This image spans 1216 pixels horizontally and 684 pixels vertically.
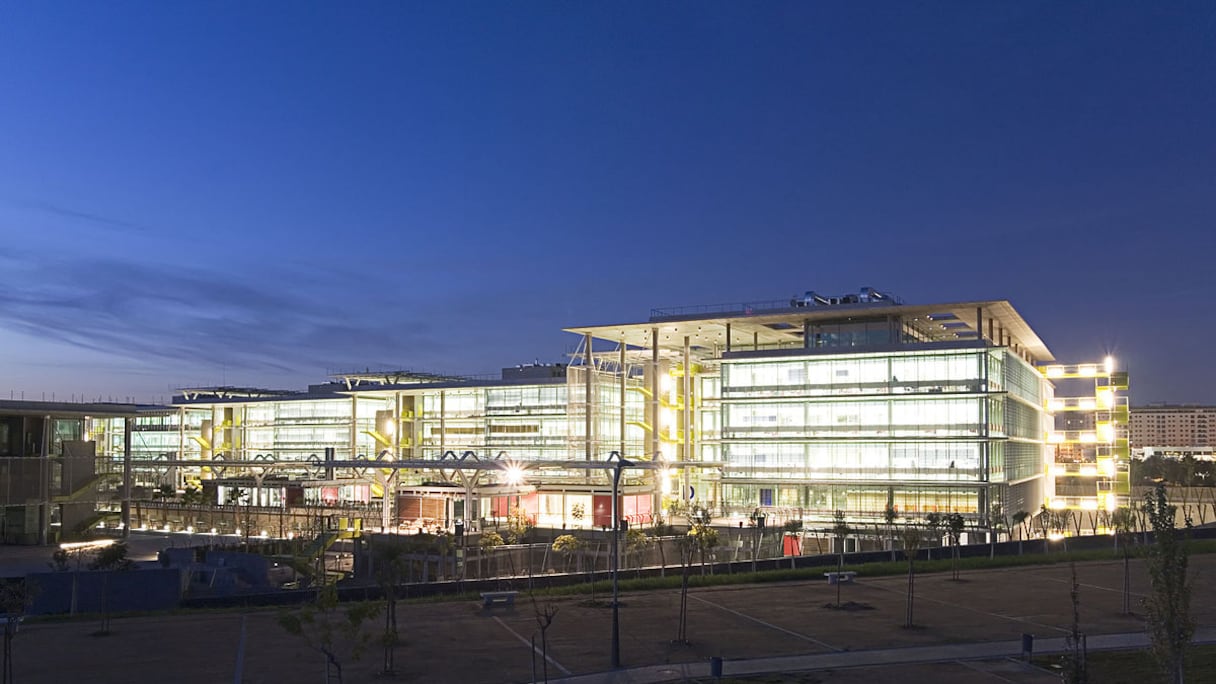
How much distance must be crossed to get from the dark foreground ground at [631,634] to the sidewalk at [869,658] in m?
0.61

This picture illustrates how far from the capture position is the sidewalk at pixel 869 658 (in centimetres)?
2778

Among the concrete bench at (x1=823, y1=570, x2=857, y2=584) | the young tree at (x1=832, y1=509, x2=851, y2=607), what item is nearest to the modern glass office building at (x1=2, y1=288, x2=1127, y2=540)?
the young tree at (x1=832, y1=509, x2=851, y2=607)

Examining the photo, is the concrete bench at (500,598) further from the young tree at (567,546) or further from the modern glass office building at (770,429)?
the modern glass office building at (770,429)

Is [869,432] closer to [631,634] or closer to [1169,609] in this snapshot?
[631,634]

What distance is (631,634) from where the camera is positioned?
112 ft

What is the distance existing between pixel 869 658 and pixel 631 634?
7862 mm

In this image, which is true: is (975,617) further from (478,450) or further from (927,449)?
(478,450)

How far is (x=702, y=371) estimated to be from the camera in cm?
10800

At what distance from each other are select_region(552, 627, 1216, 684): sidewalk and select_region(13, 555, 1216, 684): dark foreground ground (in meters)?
0.61

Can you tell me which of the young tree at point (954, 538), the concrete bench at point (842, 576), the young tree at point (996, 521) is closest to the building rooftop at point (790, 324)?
the young tree at point (996, 521)

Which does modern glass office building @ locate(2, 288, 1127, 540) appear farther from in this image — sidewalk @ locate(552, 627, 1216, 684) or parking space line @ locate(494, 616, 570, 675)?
sidewalk @ locate(552, 627, 1216, 684)

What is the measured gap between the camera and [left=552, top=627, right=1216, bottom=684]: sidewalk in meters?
27.8

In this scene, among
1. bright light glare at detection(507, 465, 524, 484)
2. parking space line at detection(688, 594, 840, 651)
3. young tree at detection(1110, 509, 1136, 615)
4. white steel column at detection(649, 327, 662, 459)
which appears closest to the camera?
parking space line at detection(688, 594, 840, 651)

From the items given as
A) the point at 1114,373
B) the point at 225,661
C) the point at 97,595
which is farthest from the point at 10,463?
the point at 1114,373
